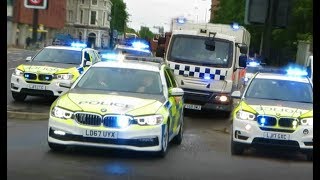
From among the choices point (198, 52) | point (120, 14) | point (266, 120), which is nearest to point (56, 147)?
point (266, 120)

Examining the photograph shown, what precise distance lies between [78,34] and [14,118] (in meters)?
129

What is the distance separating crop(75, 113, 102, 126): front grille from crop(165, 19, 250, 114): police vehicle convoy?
8.00 m

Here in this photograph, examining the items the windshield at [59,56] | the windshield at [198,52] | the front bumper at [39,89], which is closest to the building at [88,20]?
the windshield at [59,56]

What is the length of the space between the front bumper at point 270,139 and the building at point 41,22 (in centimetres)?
6472

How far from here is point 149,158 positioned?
9.88 meters

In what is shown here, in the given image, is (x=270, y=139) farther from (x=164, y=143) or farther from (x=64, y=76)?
(x=64, y=76)

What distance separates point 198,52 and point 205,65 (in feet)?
1.56

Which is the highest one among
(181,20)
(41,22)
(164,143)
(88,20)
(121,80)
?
(181,20)

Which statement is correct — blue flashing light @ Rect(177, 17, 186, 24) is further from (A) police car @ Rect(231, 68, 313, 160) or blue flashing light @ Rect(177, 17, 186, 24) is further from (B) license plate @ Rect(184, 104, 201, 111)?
(A) police car @ Rect(231, 68, 313, 160)

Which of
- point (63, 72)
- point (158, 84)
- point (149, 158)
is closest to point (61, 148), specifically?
point (149, 158)

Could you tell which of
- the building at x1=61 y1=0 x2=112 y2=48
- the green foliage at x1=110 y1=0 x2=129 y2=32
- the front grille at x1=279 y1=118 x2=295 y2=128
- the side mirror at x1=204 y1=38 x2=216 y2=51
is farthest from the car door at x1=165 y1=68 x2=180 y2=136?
the green foliage at x1=110 y1=0 x2=129 y2=32

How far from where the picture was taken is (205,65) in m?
17.0

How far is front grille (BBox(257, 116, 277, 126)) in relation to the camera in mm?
10781

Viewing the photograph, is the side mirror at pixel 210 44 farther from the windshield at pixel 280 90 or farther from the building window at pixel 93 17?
the building window at pixel 93 17
